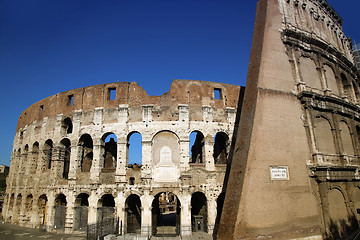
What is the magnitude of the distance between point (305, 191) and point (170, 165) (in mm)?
8038

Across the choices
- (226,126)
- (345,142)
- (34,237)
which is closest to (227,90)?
(226,126)

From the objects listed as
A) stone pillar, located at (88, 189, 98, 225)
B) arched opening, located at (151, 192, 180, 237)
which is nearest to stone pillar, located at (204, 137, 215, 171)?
arched opening, located at (151, 192, 180, 237)

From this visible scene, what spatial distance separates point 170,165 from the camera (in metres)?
15.8

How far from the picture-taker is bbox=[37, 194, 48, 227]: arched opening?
1839cm

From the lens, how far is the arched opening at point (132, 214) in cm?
1591

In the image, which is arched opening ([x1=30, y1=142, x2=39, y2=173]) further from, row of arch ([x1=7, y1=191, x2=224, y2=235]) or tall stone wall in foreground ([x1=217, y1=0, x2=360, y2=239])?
tall stone wall in foreground ([x1=217, y1=0, x2=360, y2=239])

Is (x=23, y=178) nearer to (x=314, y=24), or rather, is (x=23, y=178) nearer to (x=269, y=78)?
(x=269, y=78)

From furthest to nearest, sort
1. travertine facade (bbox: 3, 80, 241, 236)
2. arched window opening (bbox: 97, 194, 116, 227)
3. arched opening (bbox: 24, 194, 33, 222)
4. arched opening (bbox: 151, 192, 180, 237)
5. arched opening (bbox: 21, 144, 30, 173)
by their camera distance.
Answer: arched opening (bbox: 21, 144, 30, 173), arched opening (bbox: 24, 194, 33, 222), arched opening (bbox: 151, 192, 180, 237), travertine facade (bbox: 3, 80, 241, 236), arched window opening (bbox: 97, 194, 116, 227)

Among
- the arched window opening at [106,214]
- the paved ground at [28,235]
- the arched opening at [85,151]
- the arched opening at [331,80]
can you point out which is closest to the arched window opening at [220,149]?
the arched opening at [331,80]

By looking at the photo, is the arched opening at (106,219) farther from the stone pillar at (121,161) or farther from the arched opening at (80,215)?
the stone pillar at (121,161)

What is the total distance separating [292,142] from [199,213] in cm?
858

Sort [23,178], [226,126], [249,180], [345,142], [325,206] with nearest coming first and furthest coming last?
[249,180] < [325,206] < [345,142] < [226,126] < [23,178]

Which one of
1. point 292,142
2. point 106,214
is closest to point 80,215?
point 106,214

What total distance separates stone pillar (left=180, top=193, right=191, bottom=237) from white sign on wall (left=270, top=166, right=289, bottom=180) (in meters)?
6.10
